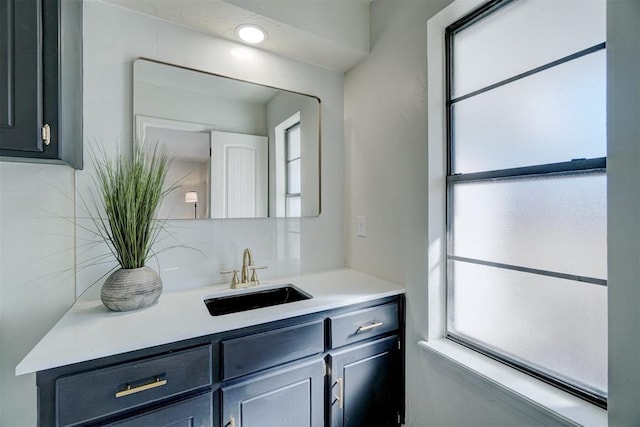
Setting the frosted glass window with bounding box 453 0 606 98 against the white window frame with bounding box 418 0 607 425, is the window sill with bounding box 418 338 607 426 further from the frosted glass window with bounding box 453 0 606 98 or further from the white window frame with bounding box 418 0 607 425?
the frosted glass window with bounding box 453 0 606 98

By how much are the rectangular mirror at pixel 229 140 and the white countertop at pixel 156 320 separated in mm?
480

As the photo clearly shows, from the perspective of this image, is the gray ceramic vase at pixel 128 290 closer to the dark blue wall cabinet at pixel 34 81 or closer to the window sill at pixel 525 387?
the dark blue wall cabinet at pixel 34 81

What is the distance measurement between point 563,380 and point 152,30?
2328mm

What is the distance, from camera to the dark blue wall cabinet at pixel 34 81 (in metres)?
0.93

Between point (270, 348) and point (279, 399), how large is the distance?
0.22m

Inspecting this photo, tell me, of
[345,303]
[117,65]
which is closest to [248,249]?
[345,303]

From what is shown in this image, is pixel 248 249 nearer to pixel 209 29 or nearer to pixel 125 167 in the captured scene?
pixel 125 167

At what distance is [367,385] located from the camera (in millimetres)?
1377

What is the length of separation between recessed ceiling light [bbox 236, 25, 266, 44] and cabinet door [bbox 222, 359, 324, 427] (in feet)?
5.54

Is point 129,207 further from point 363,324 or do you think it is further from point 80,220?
point 363,324

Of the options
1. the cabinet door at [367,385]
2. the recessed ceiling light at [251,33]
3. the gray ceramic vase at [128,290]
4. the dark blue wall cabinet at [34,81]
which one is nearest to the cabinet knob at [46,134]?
the dark blue wall cabinet at [34,81]

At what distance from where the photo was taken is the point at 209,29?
1503 millimetres

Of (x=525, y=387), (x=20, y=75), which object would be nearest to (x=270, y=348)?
(x=525, y=387)
